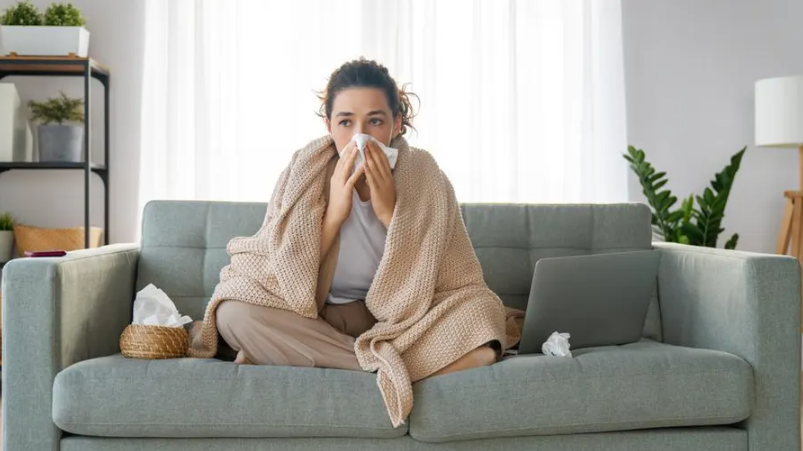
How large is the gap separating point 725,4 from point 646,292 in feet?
7.40

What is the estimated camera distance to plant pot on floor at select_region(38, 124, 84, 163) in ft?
11.4

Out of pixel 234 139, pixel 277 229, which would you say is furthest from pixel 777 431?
pixel 234 139

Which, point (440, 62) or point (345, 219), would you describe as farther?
point (440, 62)

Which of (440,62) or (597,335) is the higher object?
(440,62)

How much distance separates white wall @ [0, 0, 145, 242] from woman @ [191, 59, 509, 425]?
170 centimetres

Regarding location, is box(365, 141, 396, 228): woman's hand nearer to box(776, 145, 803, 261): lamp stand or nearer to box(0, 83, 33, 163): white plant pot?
box(0, 83, 33, 163): white plant pot

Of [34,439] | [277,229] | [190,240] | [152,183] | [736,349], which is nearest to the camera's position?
[34,439]

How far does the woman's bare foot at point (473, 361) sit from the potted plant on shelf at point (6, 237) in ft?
7.85

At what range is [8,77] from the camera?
375 centimetres

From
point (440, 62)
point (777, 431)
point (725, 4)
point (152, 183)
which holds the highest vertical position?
point (725, 4)

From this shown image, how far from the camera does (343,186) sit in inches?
84.2

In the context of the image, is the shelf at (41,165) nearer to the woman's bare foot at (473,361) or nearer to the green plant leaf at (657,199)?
the woman's bare foot at (473,361)

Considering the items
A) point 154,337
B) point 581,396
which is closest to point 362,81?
point 154,337

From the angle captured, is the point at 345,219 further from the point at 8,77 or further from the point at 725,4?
the point at 725,4
